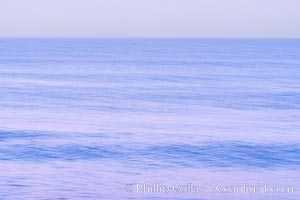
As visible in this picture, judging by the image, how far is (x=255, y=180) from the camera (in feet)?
87.2

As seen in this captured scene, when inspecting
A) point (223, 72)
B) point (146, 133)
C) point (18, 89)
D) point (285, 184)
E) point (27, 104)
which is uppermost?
point (223, 72)

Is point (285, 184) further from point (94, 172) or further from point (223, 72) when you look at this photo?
point (223, 72)

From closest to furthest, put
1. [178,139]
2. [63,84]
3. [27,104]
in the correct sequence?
[178,139]
[27,104]
[63,84]

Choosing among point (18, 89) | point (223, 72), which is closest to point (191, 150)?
point (18, 89)

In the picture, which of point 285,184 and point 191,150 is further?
point 191,150

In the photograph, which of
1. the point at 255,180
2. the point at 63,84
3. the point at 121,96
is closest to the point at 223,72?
the point at 63,84

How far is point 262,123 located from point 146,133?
25.6ft

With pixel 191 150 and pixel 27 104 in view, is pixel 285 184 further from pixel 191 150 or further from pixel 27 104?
pixel 27 104

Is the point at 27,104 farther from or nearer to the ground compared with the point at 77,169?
farther from the ground

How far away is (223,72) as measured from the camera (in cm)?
8562

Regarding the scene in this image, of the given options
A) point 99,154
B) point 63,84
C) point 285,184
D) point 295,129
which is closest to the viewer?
point 285,184

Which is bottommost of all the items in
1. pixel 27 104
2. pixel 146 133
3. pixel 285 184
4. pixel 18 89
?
pixel 285 184

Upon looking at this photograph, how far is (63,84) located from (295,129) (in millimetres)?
31815

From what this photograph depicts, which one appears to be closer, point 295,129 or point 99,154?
point 99,154
